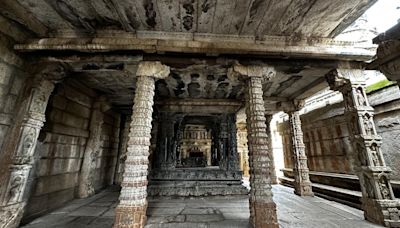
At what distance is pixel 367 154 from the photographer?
3.86 m

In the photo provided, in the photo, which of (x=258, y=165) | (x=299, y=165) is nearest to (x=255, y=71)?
(x=258, y=165)

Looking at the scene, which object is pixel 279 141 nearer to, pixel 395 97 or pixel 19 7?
pixel 395 97

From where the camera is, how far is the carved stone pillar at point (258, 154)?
10.9 ft

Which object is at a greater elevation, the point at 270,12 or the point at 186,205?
the point at 270,12

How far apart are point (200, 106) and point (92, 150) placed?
14.6ft

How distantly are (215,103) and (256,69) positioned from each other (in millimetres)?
3244

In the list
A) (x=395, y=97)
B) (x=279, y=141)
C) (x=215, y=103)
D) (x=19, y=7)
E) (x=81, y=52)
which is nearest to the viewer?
(x=19, y=7)

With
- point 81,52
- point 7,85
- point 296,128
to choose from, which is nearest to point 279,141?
point 296,128

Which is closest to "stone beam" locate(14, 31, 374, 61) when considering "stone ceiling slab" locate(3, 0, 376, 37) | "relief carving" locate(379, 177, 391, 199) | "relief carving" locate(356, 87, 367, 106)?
"stone ceiling slab" locate(3, 0, 376, 37)

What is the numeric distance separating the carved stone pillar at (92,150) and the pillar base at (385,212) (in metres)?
8.03

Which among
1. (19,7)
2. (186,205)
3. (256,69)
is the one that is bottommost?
(186,205)

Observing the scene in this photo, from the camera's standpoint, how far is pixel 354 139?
4.12 metres

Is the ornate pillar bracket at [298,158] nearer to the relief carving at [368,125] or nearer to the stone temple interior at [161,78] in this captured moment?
the stone temple interior at [161,78]

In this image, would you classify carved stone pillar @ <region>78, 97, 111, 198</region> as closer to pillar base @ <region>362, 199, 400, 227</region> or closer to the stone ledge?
pillar base @ <region>362, 199, 400, 227</region>
